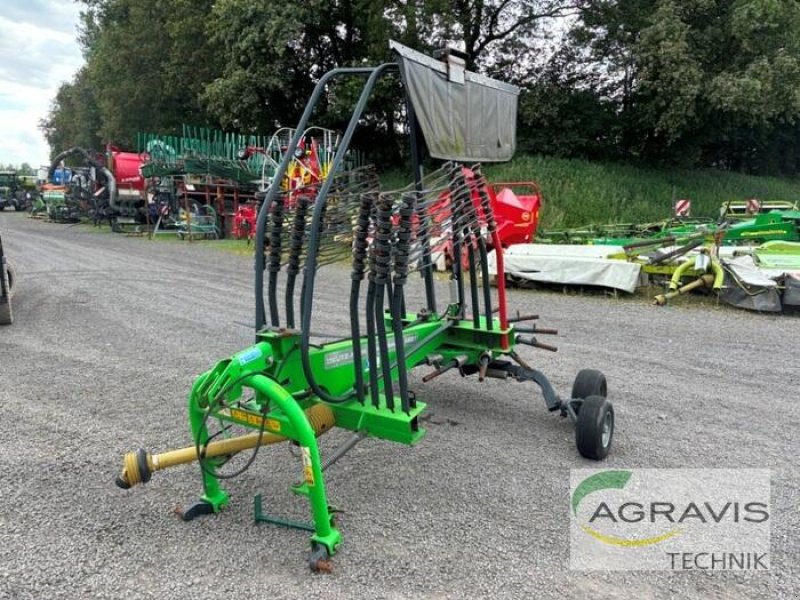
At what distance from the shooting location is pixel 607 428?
371 centimetres

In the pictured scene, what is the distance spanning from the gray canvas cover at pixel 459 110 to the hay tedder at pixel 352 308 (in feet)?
0.03

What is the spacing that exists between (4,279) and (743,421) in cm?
755

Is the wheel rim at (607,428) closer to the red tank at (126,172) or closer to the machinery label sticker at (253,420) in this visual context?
the machinery label sticker at (253,420)

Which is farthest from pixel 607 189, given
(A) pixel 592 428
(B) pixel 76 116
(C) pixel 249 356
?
(B) pixel 76 116

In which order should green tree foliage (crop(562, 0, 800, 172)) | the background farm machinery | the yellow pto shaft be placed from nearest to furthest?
the yellow pto shaft → green tree foliage (crop(562, 0, 800, 172)) → the background farm machinery

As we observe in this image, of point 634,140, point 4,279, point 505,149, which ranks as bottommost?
point 4,279

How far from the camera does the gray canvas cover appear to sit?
10.3ft

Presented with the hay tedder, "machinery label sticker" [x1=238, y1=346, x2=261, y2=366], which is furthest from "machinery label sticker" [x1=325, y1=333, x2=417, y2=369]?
"machinery label sticker" [x1=238, y1=346, x2=261, y2=366]

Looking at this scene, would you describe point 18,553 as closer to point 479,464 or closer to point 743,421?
point 479,464

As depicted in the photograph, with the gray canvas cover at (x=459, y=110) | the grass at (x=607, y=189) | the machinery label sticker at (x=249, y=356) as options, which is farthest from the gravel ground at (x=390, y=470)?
the grass at (x=607, y=189)

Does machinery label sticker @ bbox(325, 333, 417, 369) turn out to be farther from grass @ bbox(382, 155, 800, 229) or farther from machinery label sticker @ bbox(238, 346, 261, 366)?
grass @ bbox(382, 155, 800, 229)

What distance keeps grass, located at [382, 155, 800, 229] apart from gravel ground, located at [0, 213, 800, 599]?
1059 cm

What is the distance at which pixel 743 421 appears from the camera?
4.33 m

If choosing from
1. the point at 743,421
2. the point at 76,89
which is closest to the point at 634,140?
the point at 743,421
